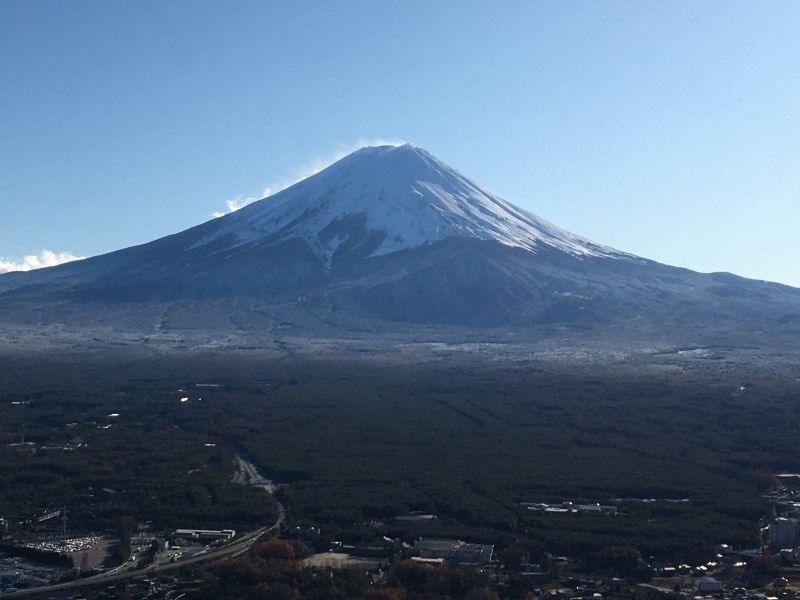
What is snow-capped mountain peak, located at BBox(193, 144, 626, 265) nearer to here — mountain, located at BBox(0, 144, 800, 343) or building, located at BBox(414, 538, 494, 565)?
mountain, located at BBox(0, 144, 800, 343)

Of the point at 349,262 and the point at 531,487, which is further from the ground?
the point at 349,262

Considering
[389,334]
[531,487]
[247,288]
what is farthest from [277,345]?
[531,487]

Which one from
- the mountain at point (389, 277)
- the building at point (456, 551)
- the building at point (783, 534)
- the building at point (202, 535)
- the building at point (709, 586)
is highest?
the mountain at point (389, 277)

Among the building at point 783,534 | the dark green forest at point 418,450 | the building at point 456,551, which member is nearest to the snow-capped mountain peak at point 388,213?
the dark green forest at point 418,450

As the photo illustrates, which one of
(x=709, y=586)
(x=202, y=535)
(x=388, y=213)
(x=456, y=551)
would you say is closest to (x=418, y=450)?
(x=202, y=535)

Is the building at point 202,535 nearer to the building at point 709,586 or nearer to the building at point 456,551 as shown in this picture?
the building at point 456,551

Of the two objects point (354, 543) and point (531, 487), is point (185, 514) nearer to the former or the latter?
point (354, 543)
